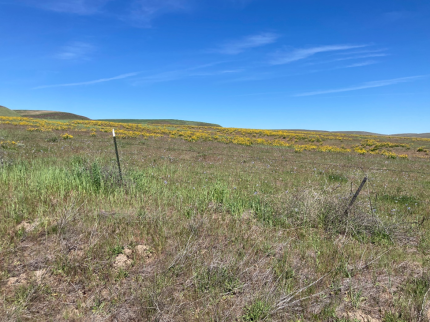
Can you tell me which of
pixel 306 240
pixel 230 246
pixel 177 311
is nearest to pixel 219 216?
pixel 230 246

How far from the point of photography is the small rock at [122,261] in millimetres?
3428

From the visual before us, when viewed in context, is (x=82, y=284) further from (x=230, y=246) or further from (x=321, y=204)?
(x=321, y=204)

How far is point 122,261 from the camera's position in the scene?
11.5 feet

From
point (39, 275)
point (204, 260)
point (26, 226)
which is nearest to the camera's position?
point (39, 275)

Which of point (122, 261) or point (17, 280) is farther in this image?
point (122, 261)

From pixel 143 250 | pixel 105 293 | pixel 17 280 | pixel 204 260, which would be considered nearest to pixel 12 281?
pixel 17 280

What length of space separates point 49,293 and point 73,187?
3436 millimetres

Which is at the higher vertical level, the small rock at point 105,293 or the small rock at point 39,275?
the small rock at point 39,275

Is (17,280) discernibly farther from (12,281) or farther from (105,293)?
(105,293)

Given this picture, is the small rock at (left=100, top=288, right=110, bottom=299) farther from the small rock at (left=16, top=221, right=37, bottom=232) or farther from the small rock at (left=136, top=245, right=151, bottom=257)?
the small rock at (left=16, top=221, right=37, bottom=232)

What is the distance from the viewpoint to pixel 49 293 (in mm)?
2934

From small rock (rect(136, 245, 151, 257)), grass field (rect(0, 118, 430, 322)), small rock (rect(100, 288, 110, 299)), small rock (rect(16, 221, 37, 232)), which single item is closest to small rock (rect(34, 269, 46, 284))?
grass field (rect(0, 118, 430, 322))

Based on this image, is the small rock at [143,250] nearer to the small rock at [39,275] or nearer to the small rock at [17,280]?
the small rock at [39,275]

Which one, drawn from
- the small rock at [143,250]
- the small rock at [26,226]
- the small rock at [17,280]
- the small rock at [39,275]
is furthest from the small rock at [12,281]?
the small rock at [143,250]
